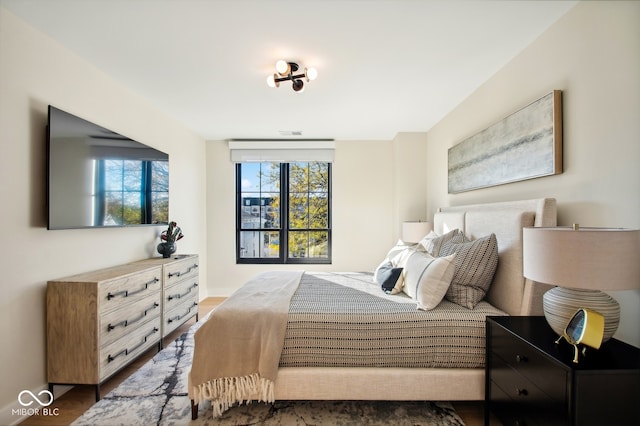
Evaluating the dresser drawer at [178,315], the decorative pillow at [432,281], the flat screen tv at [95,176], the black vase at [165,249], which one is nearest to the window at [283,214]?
the dresser drawer at [178,315]

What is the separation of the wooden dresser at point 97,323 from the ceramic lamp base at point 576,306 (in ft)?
8.57

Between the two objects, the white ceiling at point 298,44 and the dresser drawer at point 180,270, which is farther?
the dresser drawer at point 180,270

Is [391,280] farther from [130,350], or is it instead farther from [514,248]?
[130,350]

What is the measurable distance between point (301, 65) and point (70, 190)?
1908 millimetres

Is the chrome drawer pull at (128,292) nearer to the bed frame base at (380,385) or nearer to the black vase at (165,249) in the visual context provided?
the black vase at (165,249)

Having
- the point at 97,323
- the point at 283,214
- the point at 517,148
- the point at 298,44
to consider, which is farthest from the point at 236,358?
the point at 283,214

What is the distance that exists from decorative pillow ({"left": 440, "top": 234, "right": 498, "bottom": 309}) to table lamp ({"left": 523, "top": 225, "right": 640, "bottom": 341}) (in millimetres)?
553

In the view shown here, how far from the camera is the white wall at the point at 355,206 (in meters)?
4.30

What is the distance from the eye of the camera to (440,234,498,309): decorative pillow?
1.87m

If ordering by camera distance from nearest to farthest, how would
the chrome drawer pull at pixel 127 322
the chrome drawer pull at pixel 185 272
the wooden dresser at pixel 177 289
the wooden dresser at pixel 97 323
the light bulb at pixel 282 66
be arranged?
1. the wooden dresser at pixel 97 323
2. the chrome drawer pull at pixel 127 322
3. the light bulb at pixel 282 66
4. the wooden dresser at pixel 177 289
5. the chrome drawer pull at pixel 185 272

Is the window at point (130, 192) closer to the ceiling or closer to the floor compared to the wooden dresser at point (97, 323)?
closer to the ceiling

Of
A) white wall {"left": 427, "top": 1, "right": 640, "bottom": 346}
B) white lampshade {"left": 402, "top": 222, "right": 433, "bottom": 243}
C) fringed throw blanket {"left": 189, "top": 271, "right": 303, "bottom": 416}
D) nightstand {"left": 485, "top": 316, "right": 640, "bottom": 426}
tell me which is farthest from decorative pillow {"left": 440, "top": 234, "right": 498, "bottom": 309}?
white lampshade {"left": 402, "top": 222, "right": 433, "bottom": 243}

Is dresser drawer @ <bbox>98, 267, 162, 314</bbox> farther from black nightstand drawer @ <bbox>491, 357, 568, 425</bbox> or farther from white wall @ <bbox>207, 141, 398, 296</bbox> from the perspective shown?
black nightstand drawer @ <bbox>491, 357, 568, 425</bbox>

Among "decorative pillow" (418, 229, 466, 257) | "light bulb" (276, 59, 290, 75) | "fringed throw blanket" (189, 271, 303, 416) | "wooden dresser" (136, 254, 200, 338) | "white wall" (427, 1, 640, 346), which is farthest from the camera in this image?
"wooden dresser" (136, 254, 200, 338)
